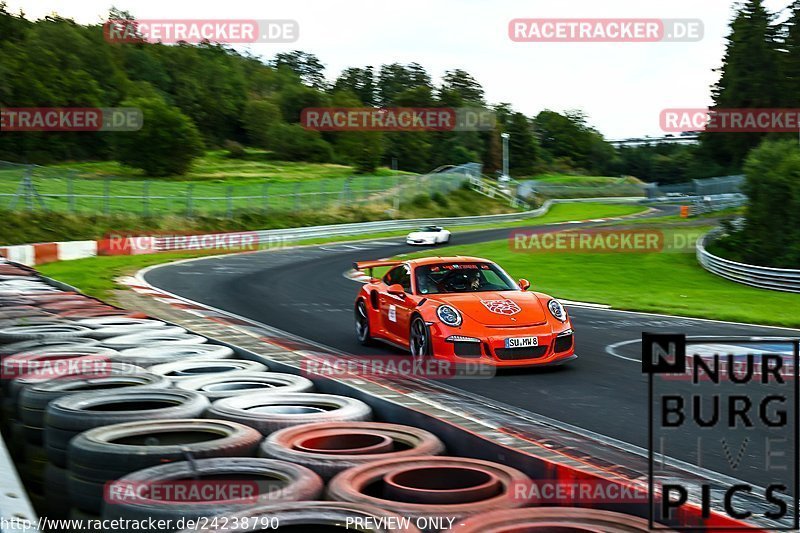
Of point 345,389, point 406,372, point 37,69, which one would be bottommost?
point 406,372

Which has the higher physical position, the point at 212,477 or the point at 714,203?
the point at 714,203

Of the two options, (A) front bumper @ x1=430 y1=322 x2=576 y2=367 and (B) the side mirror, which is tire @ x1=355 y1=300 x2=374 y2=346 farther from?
(A) front bumper @ x1=430 y1=322 x2=576 y2=367

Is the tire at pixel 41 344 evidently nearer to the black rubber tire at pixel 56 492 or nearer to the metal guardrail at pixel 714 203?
the black rubber tire at pixel 56 492

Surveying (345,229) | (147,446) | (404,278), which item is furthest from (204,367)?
(345,229)

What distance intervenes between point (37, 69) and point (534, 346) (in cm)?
7293

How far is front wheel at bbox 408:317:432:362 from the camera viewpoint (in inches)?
387

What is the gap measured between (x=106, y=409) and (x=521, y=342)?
16.8 feet

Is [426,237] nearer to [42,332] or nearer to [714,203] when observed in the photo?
[42,332]

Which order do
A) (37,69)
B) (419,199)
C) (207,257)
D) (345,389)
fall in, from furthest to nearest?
(37,69) → (419,199) → (207,257) → (345,389)

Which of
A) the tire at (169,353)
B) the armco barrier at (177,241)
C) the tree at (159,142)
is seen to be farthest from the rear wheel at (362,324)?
the tree at (159,142)

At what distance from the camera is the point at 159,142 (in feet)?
201

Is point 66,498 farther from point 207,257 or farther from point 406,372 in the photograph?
point 207,257

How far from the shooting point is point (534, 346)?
9516 mm

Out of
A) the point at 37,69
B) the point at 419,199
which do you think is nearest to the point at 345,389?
the point at 419,199
